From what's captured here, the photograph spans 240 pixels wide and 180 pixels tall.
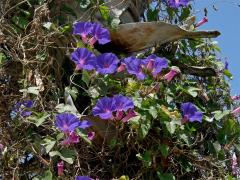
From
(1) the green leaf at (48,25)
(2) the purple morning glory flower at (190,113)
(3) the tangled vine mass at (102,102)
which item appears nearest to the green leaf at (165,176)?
(3) the tangled vine mass at (102,102)

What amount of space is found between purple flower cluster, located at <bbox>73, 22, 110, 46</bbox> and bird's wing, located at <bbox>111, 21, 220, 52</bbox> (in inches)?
5.9

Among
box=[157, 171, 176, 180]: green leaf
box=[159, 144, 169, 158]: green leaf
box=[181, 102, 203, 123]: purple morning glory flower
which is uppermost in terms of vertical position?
box=[181, 102, 203, 123]: purple morning glory flower

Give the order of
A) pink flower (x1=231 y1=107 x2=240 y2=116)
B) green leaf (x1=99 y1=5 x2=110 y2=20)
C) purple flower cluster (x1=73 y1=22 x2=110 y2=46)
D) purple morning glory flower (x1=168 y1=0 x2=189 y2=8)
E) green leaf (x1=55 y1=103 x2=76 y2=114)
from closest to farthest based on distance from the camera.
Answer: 1. green leaf (x1=55 y1=103 x2=76 y2=114)
2. purple flower cluster (x1=73 y1=22 x2=110 y2=46)
3. green leaf (x1=99 y1=5 x2=110 y2=20)
4. pink flower (x1=231 y1=107 x2=240 y2=116)
5. purple morning glory flower (x1=168 y1=0 x2=189 y2=8)

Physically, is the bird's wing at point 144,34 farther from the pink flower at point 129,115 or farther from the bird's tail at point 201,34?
the pink flower at point 129,115

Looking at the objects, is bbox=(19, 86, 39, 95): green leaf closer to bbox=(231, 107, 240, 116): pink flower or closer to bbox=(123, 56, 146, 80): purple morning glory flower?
bbox=(123, 56, 146, 80): purple morning glory flower

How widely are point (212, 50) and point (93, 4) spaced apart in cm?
66

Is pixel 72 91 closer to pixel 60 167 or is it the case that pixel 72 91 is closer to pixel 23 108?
pixel 23 108

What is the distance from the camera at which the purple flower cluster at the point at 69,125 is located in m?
2.08

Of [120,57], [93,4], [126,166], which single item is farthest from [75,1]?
[126,166]

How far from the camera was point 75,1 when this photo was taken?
2504 mm

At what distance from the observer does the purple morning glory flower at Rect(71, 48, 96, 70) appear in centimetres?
222

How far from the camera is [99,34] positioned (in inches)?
90.6

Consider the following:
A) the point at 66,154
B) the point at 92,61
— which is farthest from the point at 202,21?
the point at 66,154

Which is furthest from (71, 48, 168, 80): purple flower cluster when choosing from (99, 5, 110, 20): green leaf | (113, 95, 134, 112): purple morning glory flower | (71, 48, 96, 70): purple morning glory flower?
(99, 5, 110, 20): green leaf
